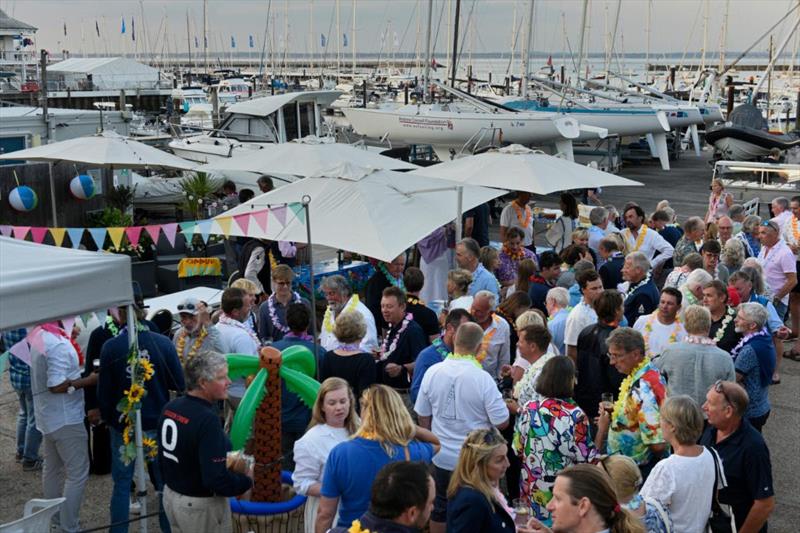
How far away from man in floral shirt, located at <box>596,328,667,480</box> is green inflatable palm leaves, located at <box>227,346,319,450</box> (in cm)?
188

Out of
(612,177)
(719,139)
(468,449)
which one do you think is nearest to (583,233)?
(612,177)

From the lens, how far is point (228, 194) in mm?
15188

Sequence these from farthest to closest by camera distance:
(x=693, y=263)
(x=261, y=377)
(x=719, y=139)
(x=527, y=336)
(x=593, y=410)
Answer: (x=719, y=139)
(x=693, y=263)
(x=593, y=410)
(x=527, y=336)
(x=261, y=377)

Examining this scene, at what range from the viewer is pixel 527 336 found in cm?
582

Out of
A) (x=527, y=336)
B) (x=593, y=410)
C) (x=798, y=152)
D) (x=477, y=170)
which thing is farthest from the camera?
(x=798, y=152)

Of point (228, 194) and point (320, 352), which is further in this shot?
point (228, 194)

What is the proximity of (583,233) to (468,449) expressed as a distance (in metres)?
6.00

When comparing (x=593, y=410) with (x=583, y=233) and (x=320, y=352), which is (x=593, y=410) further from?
(x=583, y=233)

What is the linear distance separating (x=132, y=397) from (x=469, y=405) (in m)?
2.09

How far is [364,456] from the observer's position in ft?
14.3

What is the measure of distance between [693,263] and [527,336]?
331 centimetres

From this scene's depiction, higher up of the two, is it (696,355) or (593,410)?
(696,355)

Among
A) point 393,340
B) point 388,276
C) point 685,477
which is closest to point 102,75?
point 388,276

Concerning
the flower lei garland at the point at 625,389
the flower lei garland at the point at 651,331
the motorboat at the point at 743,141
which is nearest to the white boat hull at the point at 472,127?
the motorboat at the point at 743,141
